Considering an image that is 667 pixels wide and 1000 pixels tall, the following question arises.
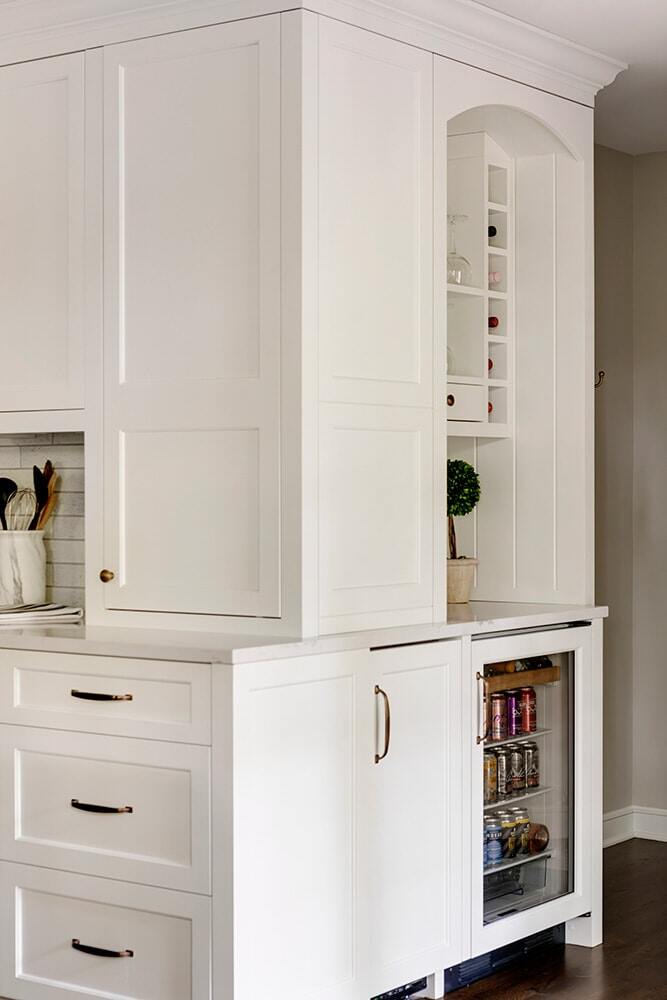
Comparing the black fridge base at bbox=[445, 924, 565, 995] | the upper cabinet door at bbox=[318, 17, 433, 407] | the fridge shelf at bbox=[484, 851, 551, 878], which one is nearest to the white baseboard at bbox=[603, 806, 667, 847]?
the black fridge base at bbox=[445, 924, 565, 995]

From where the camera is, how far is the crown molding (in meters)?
3.35

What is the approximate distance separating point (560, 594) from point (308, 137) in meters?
1.62

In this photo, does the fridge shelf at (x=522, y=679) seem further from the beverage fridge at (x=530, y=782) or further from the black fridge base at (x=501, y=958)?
the black fridge base at (x=501, y=958)

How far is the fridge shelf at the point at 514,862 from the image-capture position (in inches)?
149

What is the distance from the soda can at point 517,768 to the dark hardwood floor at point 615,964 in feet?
1.59

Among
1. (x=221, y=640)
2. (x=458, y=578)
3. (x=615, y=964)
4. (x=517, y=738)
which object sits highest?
(x=458, y=578)

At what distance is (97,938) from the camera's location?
3.17 m

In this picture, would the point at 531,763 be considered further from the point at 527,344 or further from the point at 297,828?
the point at 527,344

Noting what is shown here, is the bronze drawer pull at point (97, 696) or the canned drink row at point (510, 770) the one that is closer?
the bronze drawer pull at point (97, 696)

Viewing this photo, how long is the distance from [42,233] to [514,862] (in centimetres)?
207

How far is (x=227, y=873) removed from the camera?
2.95 meters

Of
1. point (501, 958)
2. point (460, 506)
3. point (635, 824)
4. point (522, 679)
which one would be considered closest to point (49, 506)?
point (460, 506)

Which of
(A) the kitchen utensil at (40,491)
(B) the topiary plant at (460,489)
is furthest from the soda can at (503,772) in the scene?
(A) the kitchen utensil at (40,491)

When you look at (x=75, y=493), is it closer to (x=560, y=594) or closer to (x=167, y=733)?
(x=167, y=733)
